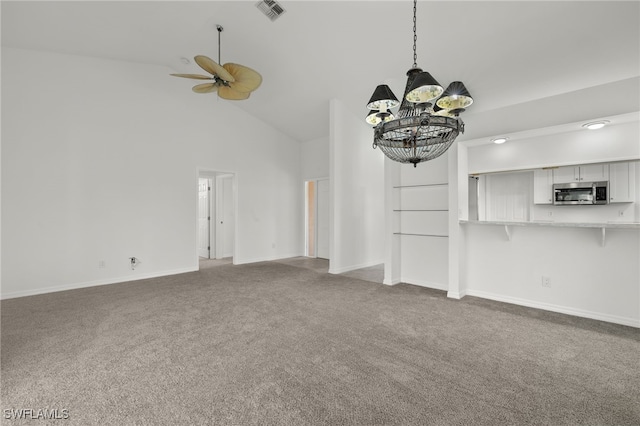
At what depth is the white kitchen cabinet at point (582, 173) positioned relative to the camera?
3.03 m

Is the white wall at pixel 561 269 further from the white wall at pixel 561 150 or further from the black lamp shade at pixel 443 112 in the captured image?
the black lamp shade at pixel 443 112

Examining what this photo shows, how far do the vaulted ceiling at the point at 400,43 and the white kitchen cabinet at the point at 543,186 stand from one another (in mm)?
580

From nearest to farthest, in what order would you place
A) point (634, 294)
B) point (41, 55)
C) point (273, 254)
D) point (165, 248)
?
point (634, 294), point (41, 55), point (165, 248), point (273, 254)

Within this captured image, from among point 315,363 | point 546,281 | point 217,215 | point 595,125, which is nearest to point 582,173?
point 595,125

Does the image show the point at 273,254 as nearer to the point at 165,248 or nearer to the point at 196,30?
the point at 165,248

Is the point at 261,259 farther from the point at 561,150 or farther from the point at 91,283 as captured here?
the point at 561,150

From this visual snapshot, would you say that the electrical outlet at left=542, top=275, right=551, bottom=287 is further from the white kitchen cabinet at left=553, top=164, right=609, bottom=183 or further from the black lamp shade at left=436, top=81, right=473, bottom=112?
the black lamp shade at left=436, top=81, right=473, bottom=112

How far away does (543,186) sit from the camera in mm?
3400

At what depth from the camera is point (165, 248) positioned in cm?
536

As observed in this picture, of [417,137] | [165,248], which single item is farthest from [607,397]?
[165,248]

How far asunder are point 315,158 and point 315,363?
18.9 feet

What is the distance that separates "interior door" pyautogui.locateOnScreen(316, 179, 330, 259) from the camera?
731cm

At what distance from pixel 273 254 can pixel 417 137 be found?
219 inches

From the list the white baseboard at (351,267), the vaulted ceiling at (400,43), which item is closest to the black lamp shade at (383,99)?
the vaulted ceiling at (400,43)
